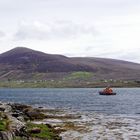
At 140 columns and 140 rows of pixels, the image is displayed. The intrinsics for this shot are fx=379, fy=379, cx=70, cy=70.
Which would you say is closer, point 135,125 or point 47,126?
point 47,126

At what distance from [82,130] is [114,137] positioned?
8513mm

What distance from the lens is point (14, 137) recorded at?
4328 centimetres

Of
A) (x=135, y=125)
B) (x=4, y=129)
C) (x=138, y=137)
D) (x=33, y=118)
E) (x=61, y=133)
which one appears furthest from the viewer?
(x=33, y=118)

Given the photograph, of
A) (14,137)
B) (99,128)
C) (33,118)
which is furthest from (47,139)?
(33,118)

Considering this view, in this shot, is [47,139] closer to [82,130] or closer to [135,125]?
[82,130]

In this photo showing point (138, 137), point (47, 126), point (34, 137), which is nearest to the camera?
point (34, 137)

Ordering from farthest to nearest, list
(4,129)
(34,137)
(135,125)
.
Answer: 1. (135,125)
2. (34,137)
3. (4,129)

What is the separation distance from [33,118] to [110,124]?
17.0 metres

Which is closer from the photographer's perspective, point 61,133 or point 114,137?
point 114,137

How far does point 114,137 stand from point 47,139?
11.0 metres

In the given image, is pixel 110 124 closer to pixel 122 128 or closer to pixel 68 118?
pixel 122 128

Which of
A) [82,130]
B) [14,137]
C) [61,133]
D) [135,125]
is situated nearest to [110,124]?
[135,125]

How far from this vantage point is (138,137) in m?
54.8

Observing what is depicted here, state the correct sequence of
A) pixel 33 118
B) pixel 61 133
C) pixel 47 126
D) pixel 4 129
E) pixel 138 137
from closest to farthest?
pixel 4 129
pixel 138 137
pixel 61 133
pixel 47 126
pixel 33 118
